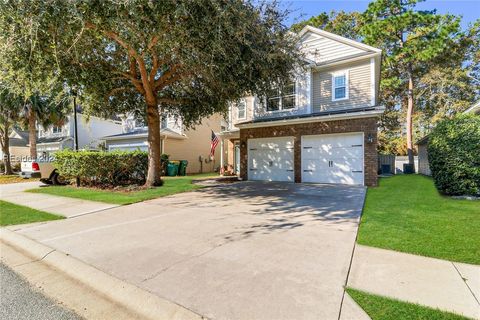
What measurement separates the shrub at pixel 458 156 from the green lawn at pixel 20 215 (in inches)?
454

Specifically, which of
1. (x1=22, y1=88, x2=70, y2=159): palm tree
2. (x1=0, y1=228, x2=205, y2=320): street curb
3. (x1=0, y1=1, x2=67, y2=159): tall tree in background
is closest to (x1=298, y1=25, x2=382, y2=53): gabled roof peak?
(x1=0, y1=1, x2=67, y2=159): tall tree in background

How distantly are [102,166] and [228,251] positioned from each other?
9.72 meters

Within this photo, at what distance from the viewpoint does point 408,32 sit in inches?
815

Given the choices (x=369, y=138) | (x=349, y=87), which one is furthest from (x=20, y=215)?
(x=349, y=87)

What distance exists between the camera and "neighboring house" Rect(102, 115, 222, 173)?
19.4 meters


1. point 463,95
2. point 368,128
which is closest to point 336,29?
point 463,95

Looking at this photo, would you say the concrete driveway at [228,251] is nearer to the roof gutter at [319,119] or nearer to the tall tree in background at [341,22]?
the roof gutter at [319,119]

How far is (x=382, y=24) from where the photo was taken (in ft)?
64.2

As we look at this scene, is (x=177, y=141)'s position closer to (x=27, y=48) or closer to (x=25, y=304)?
(x=27, y=48)

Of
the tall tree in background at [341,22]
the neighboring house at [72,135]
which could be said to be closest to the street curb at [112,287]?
the neighboring house at [72,135]

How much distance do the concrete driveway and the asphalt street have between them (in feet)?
2.26

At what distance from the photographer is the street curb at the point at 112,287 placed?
2.53 meters

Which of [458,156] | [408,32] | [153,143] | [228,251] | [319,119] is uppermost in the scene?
[408,32]

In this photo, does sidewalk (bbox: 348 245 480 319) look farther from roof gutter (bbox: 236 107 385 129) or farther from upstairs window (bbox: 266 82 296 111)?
upstairs window (bbox: 266 82 296 111)
